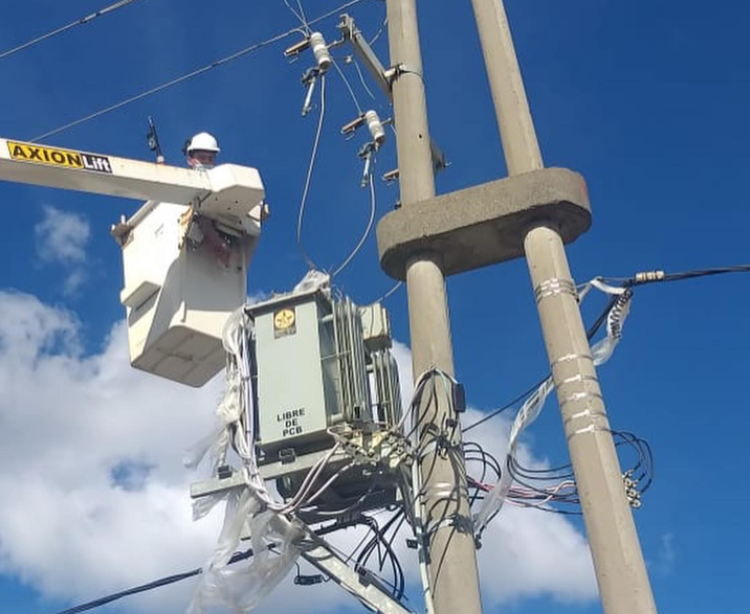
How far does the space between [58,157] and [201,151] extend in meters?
1.27

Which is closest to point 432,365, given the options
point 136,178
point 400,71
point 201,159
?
point 400,71

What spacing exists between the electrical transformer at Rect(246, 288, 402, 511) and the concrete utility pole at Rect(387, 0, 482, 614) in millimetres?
1044

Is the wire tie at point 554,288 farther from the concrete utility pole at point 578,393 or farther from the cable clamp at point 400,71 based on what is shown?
the cable clamp at point 400,71

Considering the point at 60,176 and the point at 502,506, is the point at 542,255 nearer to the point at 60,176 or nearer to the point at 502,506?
the point at 502,506

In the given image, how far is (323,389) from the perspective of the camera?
6469 mm

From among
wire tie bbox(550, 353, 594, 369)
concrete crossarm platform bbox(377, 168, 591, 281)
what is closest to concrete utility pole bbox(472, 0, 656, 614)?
wire tie bbox(550, 353, 594, 369)

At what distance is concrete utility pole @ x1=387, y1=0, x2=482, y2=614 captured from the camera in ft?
15.4

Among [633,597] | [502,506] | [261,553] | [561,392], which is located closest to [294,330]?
[261,553]

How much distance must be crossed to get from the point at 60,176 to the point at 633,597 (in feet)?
17.7

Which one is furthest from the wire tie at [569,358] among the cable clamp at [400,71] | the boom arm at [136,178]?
the boom arm at [136,178]

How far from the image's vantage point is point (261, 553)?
6246 mm

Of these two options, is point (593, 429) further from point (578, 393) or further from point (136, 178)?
point (136, 178)

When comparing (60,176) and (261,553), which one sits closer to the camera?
(261,553)

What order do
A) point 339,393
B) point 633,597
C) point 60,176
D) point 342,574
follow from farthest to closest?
point 60,176 → point 339,393 → point 342,574 → point 633,597
